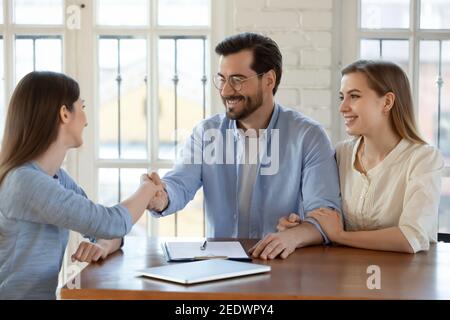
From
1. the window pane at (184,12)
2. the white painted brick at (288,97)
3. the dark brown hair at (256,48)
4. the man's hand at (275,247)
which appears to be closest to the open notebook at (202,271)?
the man's hand at (275,247)

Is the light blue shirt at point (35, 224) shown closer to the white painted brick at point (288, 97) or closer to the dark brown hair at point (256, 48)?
the dark brown hair at point (256, 48)

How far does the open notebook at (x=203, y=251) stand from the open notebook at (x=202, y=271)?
73 mm

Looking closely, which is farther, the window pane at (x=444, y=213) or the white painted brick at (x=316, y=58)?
the window pane at (x=444, y=213)

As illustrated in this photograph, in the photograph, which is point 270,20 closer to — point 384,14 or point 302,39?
point 302,39

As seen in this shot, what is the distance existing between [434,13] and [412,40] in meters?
0.16

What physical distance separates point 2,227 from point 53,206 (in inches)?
6.8

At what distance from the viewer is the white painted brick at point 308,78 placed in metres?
3.13

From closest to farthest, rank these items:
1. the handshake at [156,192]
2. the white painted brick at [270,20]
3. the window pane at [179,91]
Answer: the handshake at [156,192] < the white painted brick at [270,20] < the window pane at [179,91]

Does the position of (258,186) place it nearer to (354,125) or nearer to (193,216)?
A: (354,125)

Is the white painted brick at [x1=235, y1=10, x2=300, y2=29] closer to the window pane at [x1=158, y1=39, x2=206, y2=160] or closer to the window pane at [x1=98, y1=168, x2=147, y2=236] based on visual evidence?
the window pane at [x1=158, y1=39, x2=206, y2=160]

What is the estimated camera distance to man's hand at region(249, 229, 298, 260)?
2.00 meters

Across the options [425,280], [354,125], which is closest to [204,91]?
[354,125]

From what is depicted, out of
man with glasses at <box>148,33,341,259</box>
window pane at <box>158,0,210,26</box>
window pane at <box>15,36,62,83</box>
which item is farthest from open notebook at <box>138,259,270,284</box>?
window pane at <box>15,36,62,83</box>

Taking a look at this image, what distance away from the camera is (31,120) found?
1956mm
